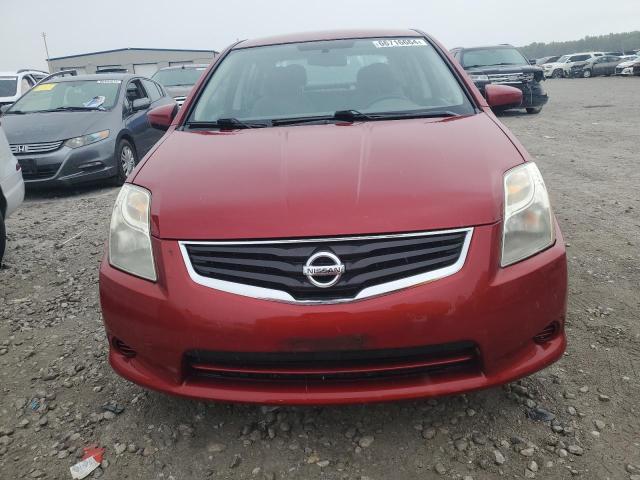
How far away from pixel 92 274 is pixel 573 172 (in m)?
5.20

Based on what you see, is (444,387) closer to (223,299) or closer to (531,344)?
(531,344)

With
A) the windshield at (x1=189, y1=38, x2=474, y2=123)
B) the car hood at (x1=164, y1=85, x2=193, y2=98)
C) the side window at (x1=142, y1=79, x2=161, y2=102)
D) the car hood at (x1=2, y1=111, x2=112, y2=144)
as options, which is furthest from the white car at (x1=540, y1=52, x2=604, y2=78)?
the windshield at (x1=189, y1=38, x2=474, y2=123)

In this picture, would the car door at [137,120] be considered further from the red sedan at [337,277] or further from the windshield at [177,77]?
the red sedan at [337,277]

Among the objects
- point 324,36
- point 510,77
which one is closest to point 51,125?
point 324,36

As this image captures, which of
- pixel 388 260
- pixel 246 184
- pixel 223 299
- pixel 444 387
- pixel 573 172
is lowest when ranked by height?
pixel 573 172

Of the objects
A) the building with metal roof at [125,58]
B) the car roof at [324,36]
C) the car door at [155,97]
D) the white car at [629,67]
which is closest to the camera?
the car roof at [324,36]

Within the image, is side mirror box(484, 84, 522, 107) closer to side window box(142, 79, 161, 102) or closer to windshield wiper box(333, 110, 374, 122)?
windshield wiper box(333, 110, 374, 122)

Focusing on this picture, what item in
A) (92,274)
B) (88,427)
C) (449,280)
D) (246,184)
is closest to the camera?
(449,280)

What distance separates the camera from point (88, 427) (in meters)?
2.18

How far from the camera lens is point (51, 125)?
21.5 feet

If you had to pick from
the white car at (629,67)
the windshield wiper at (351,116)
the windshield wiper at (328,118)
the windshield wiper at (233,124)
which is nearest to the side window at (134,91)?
the windshield wiper at (233,124)

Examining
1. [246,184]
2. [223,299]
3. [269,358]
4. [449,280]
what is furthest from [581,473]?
[246,184]

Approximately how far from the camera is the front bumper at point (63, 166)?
6195 mm

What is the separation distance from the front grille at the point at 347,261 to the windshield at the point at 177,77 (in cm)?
1166
